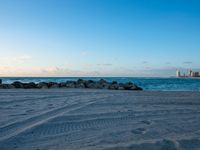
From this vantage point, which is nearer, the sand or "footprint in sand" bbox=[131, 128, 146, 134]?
the sand

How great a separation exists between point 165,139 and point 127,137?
529 mm

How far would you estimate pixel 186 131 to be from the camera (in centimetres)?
352

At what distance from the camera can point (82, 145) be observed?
2781 millimetres

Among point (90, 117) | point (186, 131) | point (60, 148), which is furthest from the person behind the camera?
point (90, 117)

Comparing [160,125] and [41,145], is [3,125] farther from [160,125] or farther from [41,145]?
[160,125]

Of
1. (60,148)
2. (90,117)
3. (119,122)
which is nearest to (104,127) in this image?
(119,122)

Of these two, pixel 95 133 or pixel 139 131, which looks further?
pixel 139 131

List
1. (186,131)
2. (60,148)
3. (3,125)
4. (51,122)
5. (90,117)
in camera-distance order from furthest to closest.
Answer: (90,117)
(51,122)
(3,125)
(186,131)
(60,148)

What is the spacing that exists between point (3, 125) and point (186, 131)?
3.11 metres

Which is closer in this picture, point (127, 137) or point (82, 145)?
point (82, 145)

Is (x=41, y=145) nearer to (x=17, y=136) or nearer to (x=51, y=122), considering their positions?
(x=17, y=136)

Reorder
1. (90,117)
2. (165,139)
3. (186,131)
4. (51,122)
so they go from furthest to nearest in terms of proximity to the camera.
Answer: (90,117) → (51,122) → (186,131) → (165,139)

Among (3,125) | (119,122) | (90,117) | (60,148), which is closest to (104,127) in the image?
(119,122)

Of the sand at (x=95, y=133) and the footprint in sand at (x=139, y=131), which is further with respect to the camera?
the footprint in sand at (x=139, y=131)
